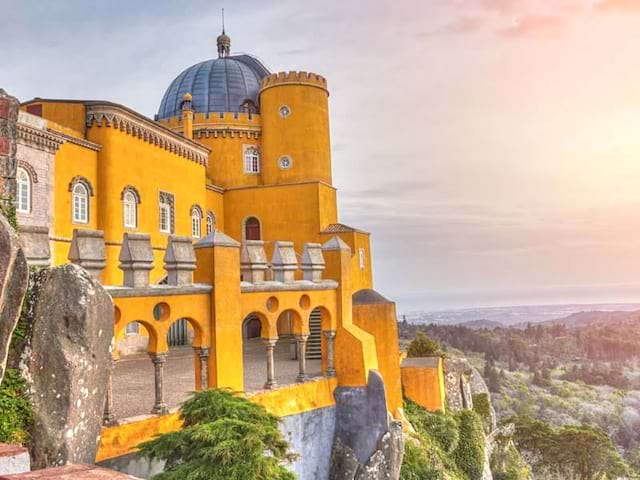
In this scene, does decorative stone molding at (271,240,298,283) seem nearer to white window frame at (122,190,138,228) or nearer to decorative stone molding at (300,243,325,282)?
decorative stone molding at (300,243,325,282)

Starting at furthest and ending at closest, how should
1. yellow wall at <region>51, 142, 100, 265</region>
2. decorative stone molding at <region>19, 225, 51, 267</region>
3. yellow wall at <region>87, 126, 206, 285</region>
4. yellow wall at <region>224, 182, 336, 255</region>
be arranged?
yellow wall at <region>224, 182, 336, 255</region> < yellow wall at <region>87, 126, 206, 285</region> < yellow wall at <region>51, 142, 100, 265</region> < decorative stone molding at <region>19, 225, 51, 267</region>

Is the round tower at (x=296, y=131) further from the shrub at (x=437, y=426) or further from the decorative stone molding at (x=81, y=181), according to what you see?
the shrub at (x=437, y=426)

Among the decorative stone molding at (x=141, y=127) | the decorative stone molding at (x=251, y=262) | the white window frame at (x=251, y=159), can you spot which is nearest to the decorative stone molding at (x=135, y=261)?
the decorative stone molding at (x=251, y=262)

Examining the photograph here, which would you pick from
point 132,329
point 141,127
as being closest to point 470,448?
point 132,329

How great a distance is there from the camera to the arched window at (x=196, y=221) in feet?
76.5

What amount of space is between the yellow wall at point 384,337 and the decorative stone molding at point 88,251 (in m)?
8.24

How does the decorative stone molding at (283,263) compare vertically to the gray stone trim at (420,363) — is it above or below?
above

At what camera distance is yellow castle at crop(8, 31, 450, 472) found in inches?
398

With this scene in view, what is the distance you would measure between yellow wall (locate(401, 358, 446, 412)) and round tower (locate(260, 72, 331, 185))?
10722mm

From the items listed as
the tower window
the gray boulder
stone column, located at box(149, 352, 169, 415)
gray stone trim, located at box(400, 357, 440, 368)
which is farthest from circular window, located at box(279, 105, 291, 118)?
the gray boulder

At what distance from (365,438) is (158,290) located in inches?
247

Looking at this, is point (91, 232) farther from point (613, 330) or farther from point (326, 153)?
point (613, 330)

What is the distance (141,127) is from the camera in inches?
798

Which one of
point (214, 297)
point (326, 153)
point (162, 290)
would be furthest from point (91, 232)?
point (326, 153)
